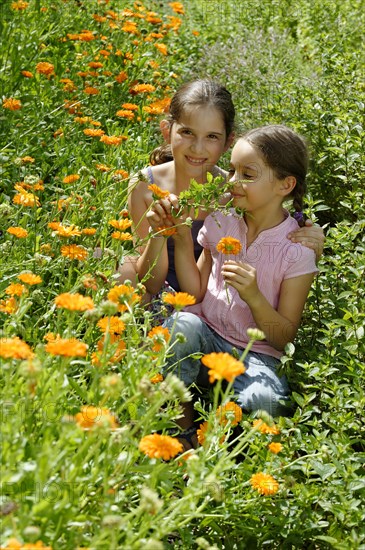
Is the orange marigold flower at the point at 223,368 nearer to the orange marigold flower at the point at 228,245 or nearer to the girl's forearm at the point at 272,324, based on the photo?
the orange marigold flower at the point at 228,245

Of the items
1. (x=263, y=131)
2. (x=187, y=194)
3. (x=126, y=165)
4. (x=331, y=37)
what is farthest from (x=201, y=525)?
(x=331, y=37)

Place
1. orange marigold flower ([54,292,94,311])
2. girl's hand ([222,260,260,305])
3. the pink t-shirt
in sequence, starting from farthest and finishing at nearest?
the pink t-shirt, girl's hand ([222,260,260,305]), orange marigold flower ([54,292,94,311])

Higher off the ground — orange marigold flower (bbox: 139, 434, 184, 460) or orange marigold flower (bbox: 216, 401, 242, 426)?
orange marigold flower (bbox: 139, 434, 184, 460)

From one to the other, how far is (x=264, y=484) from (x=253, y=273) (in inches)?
33.7

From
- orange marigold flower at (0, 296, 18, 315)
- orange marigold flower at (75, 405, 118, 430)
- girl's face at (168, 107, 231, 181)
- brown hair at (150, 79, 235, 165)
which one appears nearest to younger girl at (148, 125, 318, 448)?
girl's face at (168, 107, 231, 181)

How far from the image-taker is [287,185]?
302 centimetres

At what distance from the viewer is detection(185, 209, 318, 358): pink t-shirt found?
2883mm

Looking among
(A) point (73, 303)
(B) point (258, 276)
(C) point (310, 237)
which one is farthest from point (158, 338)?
(C) point (310, 237)

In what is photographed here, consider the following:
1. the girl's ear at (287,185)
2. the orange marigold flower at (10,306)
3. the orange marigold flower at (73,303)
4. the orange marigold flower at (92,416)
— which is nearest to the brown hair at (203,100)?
the girl's ear at (287,185)

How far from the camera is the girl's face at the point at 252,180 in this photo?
115 inches

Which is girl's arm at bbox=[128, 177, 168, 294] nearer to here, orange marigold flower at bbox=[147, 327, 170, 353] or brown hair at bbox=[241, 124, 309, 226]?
brown hair at bbox=[241, 124, 309, 226]

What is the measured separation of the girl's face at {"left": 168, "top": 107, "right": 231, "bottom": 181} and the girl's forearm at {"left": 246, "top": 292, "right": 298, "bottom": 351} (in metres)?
0.74

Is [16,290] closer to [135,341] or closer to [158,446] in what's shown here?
[135,341]

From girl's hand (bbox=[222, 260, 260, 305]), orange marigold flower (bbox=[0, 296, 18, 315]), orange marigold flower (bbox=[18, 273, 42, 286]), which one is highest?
orange marigold flower (bbox=[18, 273, 42, 286])
